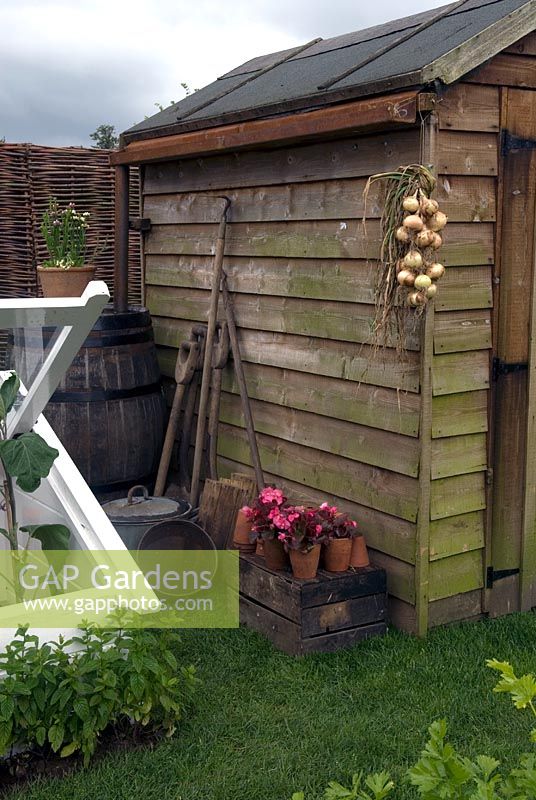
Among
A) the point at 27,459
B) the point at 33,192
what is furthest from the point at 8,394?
the point at 33,192

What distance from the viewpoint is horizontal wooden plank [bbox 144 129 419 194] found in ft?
13.5

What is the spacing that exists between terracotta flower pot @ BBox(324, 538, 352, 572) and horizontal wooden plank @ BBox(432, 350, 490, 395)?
78cm

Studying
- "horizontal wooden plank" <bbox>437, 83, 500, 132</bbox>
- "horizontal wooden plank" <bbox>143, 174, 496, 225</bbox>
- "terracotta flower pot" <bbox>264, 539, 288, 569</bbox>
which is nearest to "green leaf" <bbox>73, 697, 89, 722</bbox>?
"terracotta flower pot" <bbox>264, 539, 288, 569</bbox>

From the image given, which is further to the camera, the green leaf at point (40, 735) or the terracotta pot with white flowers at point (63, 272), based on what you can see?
the terracotta pot with white flowers at point (63, 272)

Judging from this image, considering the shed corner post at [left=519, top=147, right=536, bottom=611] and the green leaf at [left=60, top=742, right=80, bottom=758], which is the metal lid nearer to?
the shed corner post at [left=519, top=147, right=536, bottom=611]

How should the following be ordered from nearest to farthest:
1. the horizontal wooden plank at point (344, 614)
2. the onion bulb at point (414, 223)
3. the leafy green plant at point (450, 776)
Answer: the leafy green plant at point (450, 776) < the onion bulb at point (414, 223) < the horizontal wooden plank at point (344, 614)

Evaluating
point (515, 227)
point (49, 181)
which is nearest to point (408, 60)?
point (515, 227)

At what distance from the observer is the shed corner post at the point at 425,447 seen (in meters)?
3.88

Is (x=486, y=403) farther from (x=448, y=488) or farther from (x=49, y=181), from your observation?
(x=49, y=181)

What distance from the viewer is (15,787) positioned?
2.98 metres

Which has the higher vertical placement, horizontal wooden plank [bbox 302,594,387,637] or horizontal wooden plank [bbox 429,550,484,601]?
horizontal wooden plank [bbox 429,550,484,601]

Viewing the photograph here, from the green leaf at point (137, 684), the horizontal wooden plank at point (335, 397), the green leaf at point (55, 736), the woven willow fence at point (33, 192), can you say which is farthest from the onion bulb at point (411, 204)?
the woven willow fence at point (33, 192)

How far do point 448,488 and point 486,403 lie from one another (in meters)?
0.43

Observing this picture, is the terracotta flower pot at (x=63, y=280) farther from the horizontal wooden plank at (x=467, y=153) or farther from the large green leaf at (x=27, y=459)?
the large green leaf at (x=27, y=459)
